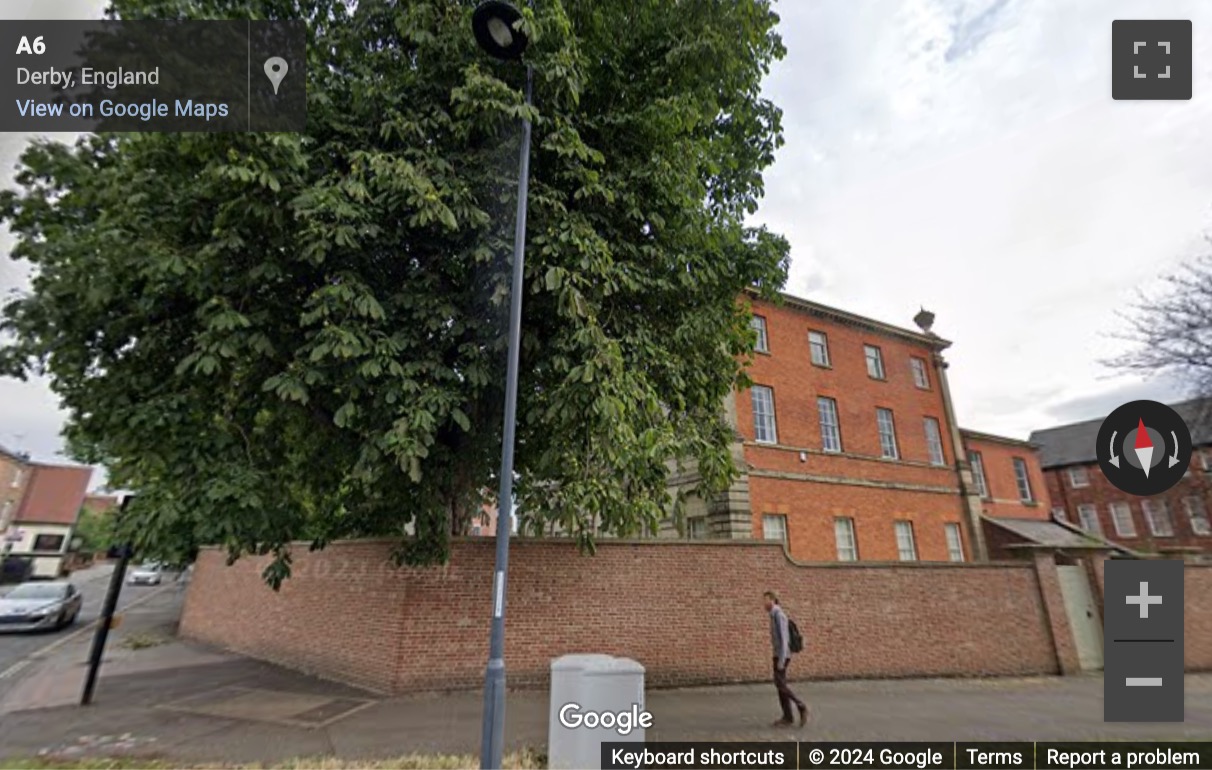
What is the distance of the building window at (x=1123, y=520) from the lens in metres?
39.6

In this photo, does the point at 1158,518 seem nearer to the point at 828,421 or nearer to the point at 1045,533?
the point at 1045,533

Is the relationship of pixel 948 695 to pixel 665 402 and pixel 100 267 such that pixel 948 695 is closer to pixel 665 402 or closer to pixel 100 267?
pixel 665 402

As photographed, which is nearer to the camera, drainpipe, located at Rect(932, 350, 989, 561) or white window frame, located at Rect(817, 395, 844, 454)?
white window frame, located at Rect(817, 395, 844, 454)

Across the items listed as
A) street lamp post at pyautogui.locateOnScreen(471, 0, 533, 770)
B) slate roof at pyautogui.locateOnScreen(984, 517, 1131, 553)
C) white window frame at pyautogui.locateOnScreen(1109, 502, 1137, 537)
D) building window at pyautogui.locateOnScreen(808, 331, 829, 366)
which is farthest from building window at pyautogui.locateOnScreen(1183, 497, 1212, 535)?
street lamp post at pyautogui.locateOnScreen(471, 0, 533, 770)

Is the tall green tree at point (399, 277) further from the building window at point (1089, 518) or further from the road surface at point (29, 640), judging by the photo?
the building window at point (1089, 518)

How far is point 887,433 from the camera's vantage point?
22.8m

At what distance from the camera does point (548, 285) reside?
743 centimetres

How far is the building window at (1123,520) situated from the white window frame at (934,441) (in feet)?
90.0

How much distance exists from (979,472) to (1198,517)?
21872mm

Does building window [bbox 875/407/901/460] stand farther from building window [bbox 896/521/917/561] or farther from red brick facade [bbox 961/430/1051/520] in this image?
red brick facade [bbox 961/430/1051/520]

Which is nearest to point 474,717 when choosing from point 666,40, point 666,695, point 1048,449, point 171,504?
point 666,695

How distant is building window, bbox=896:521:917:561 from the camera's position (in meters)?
21.0
